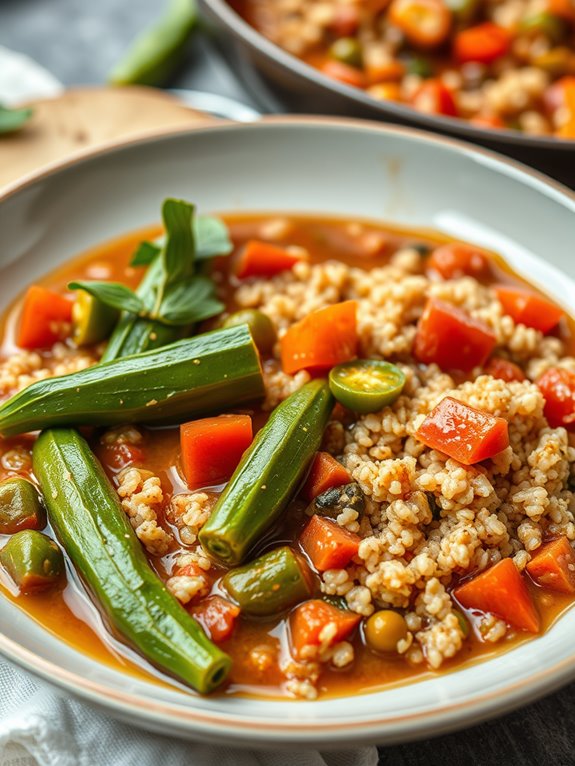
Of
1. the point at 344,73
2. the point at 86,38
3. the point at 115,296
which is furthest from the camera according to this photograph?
the point at 86,38

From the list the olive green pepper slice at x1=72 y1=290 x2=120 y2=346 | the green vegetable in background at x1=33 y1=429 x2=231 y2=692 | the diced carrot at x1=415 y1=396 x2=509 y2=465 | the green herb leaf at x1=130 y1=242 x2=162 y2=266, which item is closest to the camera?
the green vegetable in background at x1=33 y1=429 x2=231 y2=692

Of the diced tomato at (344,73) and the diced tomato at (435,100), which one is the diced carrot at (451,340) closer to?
the diced tomato at (435,100)

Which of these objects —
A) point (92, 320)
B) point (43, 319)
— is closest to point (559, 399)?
point (92, 320)

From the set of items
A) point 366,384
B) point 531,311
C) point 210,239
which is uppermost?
point 210,239

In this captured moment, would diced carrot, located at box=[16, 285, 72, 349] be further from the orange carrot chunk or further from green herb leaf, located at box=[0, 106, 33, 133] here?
green herb leaf, located at box=[0, 106, 33, 133]

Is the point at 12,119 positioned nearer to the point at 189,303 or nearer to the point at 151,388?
the point at 189,303

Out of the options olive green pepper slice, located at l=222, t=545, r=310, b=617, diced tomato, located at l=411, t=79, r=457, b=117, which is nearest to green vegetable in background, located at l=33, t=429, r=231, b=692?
olive green pepper slice, located at l=222, t=545, r=310, b=617

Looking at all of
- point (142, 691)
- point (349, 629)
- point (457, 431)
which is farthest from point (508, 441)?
point (142, 691)
